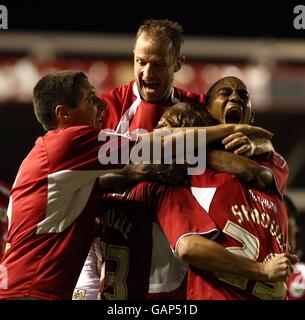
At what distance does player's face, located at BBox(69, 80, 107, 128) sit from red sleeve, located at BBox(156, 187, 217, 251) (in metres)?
0.45

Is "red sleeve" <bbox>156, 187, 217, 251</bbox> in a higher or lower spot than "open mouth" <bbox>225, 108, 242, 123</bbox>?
lower

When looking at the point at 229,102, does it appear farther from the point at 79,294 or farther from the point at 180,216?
the point at 79,294

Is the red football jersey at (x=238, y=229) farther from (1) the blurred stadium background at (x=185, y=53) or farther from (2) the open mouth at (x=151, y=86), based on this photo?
(1) the blurred stadium background at (x=185, y=53)

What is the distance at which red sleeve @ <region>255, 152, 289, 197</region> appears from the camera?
2.95 metres

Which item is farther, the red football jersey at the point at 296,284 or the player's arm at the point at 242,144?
the red football jersey at the point at 296,284

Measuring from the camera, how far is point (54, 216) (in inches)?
111

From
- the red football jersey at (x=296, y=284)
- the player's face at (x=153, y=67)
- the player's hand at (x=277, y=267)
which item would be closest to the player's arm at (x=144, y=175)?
the player's hand at (x=277, y=267)

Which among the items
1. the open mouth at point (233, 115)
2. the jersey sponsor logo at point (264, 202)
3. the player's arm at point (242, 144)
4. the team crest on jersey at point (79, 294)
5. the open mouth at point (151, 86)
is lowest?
the team crest on jersey at point (79, 294)

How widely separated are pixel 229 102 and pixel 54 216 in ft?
2.69

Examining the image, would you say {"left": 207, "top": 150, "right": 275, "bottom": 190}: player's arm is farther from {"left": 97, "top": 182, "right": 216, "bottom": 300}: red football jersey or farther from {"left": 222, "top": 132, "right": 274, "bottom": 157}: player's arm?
{"left": 97, "top": 182, "right": 216, "bottom": 300}: red football jersey

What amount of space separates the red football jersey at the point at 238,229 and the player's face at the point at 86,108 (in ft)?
1.63

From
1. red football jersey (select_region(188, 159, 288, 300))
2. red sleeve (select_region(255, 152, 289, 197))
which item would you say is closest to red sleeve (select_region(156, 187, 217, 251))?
red football jersey (select_region(188, 159, 288, 300))

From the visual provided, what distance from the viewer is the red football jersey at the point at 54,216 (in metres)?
2.75
